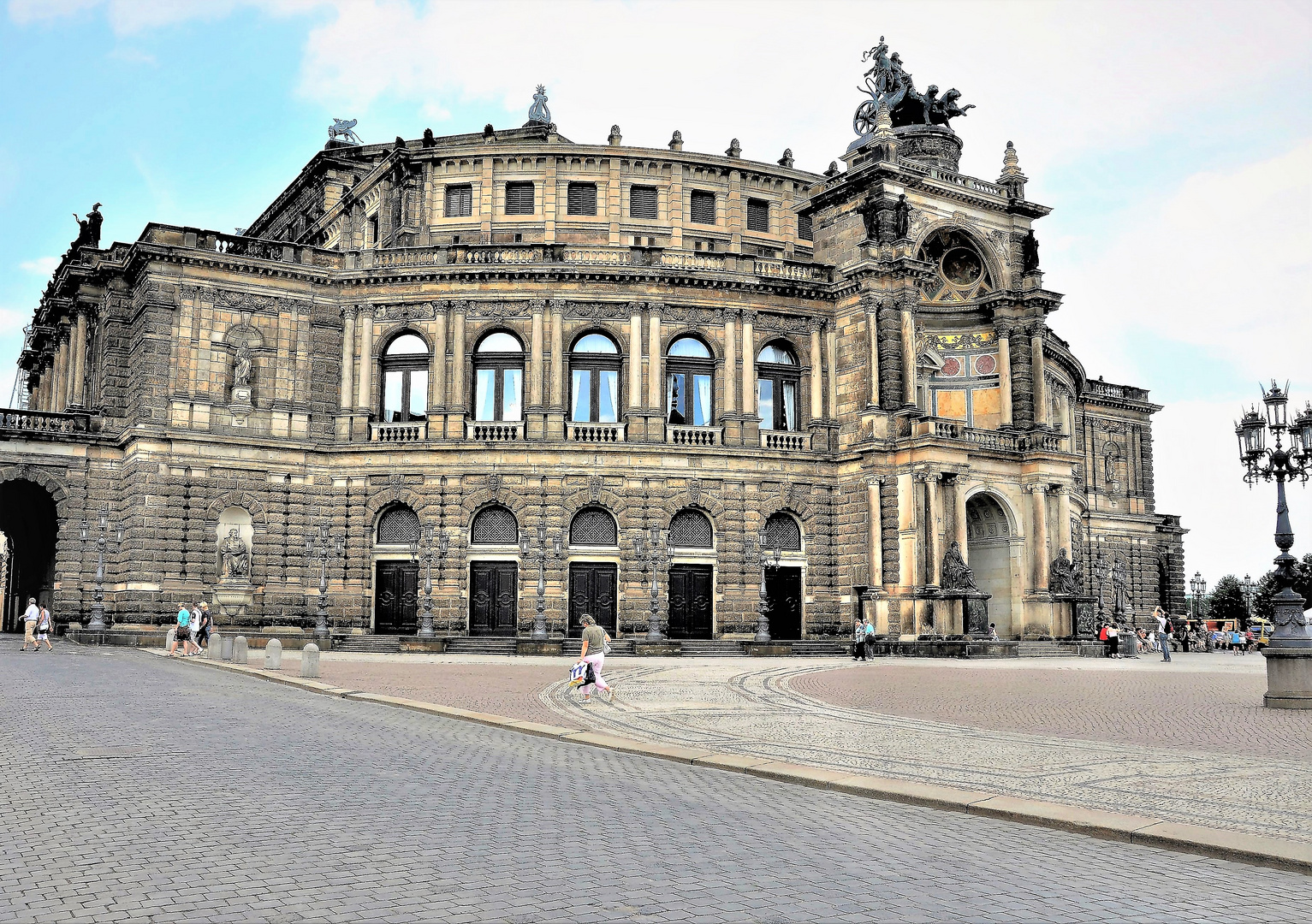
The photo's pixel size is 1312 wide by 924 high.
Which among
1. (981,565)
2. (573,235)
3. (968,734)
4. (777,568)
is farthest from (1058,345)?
(968,734)

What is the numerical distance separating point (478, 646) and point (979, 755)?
2973 centimetres

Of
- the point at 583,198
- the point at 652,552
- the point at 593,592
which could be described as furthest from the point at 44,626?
the point at 583,198

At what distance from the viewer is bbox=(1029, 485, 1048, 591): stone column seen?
49.9m

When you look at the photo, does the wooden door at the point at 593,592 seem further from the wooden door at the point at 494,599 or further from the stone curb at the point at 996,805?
the stone curb at the point at 996,805

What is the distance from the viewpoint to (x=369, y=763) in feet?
44.0

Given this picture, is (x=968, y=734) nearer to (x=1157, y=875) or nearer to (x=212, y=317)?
(x=1157, y=875)

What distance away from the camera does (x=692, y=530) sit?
48312 millimetres

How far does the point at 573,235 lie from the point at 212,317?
16802 mm

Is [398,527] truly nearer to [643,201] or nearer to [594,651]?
[643,201]

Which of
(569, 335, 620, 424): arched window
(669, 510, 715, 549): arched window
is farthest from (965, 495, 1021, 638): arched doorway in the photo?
(569, 335, 620, 424): arched window

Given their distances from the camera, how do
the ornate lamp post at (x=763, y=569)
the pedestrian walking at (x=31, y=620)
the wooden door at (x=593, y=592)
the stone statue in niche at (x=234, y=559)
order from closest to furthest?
the pedestrian walking at (x=31, y=620) → the ornate lamp post at (x=763, y=569) → the stone statue in niche at (x=234, y=559) → the wooden door at (x=593, y=592)

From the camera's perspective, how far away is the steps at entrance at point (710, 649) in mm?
42344

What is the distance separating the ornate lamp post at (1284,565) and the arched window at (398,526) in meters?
32.9

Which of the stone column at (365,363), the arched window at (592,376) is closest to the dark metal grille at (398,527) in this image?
the stone column at (365,363)
